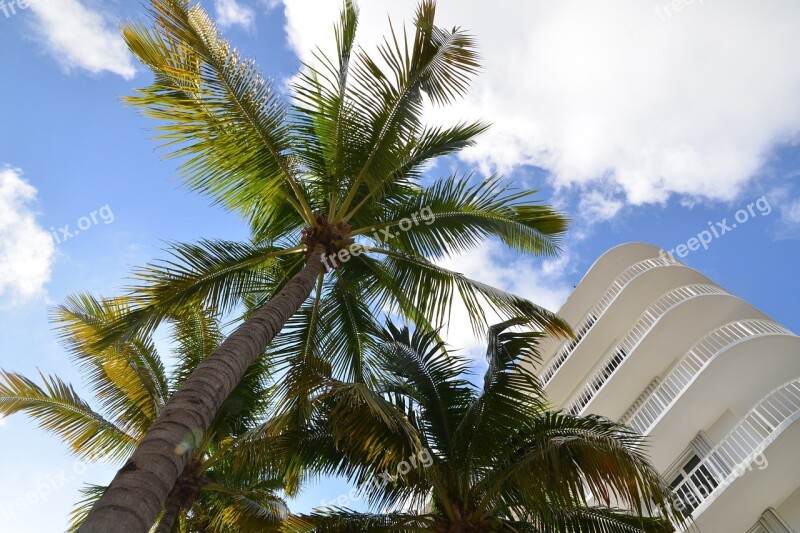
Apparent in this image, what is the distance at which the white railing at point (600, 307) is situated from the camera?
55.9 feet

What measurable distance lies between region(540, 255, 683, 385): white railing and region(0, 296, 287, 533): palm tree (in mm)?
10777

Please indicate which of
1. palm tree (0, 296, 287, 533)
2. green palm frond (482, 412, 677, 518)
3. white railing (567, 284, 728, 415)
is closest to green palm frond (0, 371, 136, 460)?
palm tree (0, 296, 287, 533)

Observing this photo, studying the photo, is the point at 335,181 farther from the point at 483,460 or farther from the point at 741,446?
the point at 741,446

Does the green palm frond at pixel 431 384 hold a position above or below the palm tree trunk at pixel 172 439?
above

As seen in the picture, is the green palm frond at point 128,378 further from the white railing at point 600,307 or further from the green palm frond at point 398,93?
the white railing at point 600,307

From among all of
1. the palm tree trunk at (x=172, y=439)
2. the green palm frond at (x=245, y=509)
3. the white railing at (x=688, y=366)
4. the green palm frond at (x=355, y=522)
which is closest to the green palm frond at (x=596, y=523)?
the green palm frond at (x=355, y=522)

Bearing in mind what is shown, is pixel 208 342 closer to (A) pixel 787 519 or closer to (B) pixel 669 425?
(B) pixel 669 425

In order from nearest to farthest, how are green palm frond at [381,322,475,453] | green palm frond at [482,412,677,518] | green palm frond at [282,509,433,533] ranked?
green palm frond at [482,412,677,518], green palm frond at [282,509,433,533], green palm frond at [381,322,475,453]

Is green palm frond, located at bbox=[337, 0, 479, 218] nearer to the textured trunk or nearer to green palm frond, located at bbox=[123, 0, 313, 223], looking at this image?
green palm frond, located at bbox=[123, 0, 313, 223]

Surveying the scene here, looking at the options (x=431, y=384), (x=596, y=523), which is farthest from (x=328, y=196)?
(x=596, y=523)

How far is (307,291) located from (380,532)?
335 cm

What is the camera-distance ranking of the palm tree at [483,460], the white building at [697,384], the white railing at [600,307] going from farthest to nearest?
the white railing at [600,307], the white building at [697,384], the palm tree at [483,460]

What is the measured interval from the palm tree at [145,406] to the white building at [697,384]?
9252 millimetres

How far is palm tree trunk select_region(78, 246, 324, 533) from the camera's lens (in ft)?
→ 11.9
